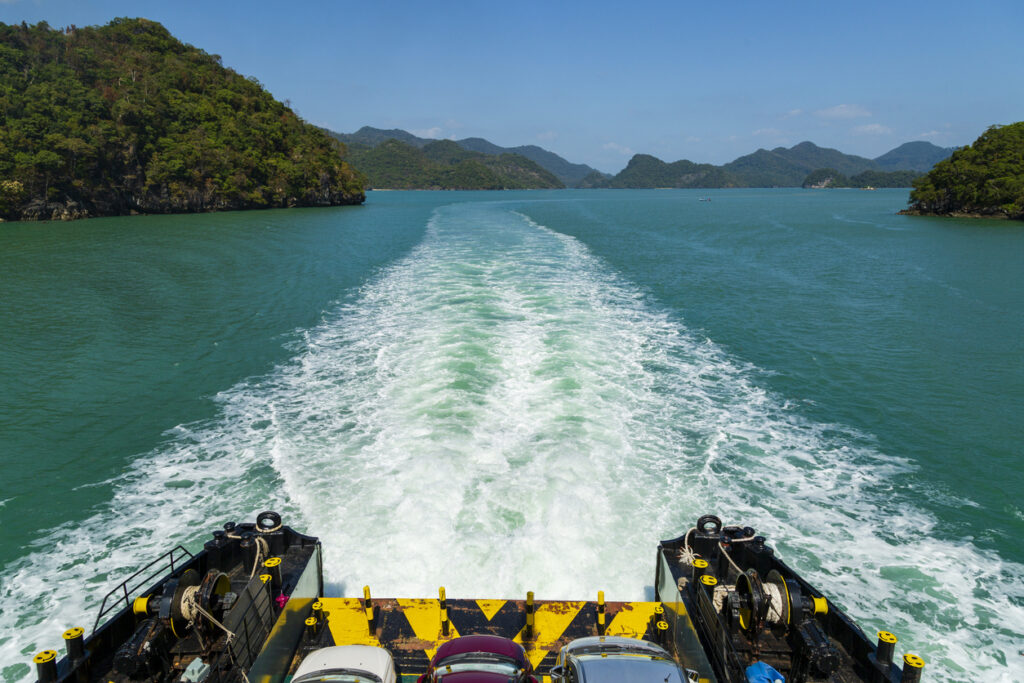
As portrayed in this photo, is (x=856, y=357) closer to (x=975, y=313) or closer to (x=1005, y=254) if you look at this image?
(x=975, y=313)

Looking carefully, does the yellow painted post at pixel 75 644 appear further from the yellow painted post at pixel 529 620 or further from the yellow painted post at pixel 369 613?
the yellow painted post at pixel 529 620

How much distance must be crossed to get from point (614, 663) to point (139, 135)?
96307 millimetres

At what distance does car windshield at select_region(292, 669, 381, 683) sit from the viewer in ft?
17.2

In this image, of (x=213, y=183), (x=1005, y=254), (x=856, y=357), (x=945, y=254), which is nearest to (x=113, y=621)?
(x=856, y=357)

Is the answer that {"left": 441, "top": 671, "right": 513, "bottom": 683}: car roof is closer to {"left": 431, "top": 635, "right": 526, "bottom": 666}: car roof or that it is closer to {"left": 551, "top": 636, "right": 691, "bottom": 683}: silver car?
{"left": 431, "top": 635, "right": 526, "bottom": 666}: car roof

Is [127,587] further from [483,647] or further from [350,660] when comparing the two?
[483,647]

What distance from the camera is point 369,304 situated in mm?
23922

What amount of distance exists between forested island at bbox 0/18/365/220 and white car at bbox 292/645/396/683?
82.7 m

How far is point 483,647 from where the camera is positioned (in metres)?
5.86

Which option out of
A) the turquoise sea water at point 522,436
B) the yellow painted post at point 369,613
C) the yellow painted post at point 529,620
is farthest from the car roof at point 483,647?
the turquoise sea water at point 522,436

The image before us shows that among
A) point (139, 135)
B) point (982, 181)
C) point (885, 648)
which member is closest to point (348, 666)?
point (885, 648)

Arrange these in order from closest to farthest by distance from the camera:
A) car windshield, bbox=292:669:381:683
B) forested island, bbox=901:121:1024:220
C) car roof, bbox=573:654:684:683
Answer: car roof, bbox=573:654:684:683
car windshield, bbox=292:669:381:683
forested island, bbox=901:121:1024:220

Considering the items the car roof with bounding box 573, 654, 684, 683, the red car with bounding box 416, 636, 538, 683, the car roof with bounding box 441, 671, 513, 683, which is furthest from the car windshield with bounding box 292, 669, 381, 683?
the car roof with bounding box 573, 654, 684, 683

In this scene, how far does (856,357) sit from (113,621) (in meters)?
20.3
